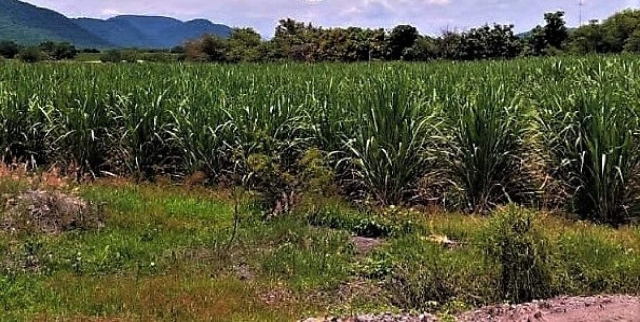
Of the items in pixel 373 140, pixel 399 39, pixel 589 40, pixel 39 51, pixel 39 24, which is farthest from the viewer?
pixel 39 24

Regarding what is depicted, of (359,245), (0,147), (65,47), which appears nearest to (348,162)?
(359,245)

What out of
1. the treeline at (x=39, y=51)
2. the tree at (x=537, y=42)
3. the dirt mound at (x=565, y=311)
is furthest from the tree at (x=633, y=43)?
the treeline at (x=39, y=51)

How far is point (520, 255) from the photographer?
15.0 ft

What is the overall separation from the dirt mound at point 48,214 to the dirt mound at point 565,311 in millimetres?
3942

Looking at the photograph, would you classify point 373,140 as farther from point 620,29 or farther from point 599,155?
point 620,29

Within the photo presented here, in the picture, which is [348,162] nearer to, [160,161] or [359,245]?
[359,245]

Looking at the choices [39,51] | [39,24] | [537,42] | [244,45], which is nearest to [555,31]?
[537,42]

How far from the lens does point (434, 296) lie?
15.7ft

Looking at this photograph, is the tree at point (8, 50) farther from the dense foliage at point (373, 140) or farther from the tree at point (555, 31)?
the dense foliage at point (373, 140)

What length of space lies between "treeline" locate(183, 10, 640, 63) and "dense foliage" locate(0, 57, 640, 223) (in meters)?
25.7

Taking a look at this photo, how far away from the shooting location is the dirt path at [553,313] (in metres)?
3.96

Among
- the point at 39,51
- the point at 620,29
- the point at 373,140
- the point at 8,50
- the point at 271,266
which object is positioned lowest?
the point at 271,266

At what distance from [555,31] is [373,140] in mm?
32082

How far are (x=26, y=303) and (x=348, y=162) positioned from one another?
4236 mm
